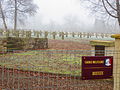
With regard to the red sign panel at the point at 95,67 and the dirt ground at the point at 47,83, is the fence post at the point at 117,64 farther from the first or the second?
the dirt ground at the point at 47,83

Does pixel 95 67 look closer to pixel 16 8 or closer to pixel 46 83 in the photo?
pixel 46 83

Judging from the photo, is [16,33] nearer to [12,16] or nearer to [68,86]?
[12,16]

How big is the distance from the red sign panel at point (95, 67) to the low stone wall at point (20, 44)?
696 centimetres

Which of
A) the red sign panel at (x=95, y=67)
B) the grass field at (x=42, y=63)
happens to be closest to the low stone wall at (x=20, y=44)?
the grass field at (x=42, y=63)

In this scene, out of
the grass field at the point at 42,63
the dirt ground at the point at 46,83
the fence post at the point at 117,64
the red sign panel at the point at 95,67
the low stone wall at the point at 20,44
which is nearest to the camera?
the red sign panel at the point at 95,67

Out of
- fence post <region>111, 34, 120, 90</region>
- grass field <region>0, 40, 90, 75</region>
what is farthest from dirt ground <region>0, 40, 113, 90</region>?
fence post <region>111, 34, 120, 90</region>

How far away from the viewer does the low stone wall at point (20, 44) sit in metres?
10.1

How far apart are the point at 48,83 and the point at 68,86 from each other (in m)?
0.60

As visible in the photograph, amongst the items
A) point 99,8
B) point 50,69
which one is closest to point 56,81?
point 50,69

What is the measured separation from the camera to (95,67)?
11.4 ft

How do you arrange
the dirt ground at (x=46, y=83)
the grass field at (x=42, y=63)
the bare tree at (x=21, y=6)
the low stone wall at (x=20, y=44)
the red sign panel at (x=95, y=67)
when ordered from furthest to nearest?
the bare tree at (x=21, y=6)
the low stone wall at (x=20, y=44)
the grass field at (x=42, y=63)
the dirt ground at (x=46, y=83)
the red sign panel at (x=95, y=67)

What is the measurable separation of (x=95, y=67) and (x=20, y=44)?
846cm

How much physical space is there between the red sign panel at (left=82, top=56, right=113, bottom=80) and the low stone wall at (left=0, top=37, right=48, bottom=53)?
6963mm

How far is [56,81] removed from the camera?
17.1 ft
